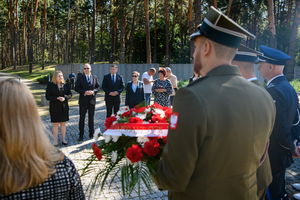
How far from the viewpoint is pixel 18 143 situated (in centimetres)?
143

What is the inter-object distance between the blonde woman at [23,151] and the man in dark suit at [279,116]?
259cm

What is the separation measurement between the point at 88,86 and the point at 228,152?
659 centimetres

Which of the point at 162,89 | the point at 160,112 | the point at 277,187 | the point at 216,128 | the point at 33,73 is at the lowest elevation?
the point at 277,187

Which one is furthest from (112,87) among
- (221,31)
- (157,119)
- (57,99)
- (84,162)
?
(221,31)

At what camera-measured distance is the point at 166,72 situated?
8.44 metres

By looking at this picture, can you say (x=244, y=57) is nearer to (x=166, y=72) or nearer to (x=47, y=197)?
(x=47, y=197)

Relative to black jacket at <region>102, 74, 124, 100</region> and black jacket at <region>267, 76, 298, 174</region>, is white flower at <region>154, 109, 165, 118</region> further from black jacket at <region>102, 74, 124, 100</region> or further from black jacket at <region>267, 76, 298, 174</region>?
black jacket at <region>102, 74, 124, 100</region>

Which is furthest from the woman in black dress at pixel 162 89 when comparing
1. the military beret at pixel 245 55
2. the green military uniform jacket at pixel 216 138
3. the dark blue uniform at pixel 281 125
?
the green military uniform jacket at pixel 216 138

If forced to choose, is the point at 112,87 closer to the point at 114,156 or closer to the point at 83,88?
the point at 83,88

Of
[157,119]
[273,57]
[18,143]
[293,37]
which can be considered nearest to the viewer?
[18,143]

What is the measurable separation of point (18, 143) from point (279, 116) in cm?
278

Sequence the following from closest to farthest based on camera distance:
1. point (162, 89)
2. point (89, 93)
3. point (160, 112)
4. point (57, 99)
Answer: point (160, 112), point (57, 99), point (89, 93), point (162, 89)

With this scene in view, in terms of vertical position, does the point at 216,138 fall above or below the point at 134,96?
above

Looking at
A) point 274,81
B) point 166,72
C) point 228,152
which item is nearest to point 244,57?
point 274,81
